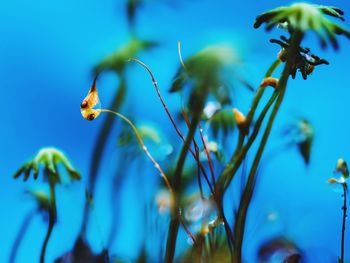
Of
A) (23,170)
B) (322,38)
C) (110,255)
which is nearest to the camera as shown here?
(322,38)

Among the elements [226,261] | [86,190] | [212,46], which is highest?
[212,46]

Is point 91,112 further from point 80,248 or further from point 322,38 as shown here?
point 322,38

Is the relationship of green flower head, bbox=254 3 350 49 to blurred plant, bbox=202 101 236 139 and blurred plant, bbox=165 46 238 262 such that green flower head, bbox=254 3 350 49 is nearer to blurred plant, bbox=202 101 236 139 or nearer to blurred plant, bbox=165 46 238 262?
blurred plant, bbox=165 46 238 262

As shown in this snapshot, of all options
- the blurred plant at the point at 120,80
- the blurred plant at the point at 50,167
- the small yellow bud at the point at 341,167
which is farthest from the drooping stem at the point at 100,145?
the small yellow bud at the point at 341,167

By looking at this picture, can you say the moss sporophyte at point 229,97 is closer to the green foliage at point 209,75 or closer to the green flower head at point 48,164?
the green foliage at point 209,75

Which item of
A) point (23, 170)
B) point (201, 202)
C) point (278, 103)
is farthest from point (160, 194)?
point (23, 170)

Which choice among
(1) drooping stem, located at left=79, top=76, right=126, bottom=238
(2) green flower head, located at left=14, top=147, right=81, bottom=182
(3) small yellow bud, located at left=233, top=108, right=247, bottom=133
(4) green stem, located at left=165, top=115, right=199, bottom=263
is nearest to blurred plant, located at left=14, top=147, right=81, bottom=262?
(2) green flower head, located at left=14, top=147, right=81, bottom=182
